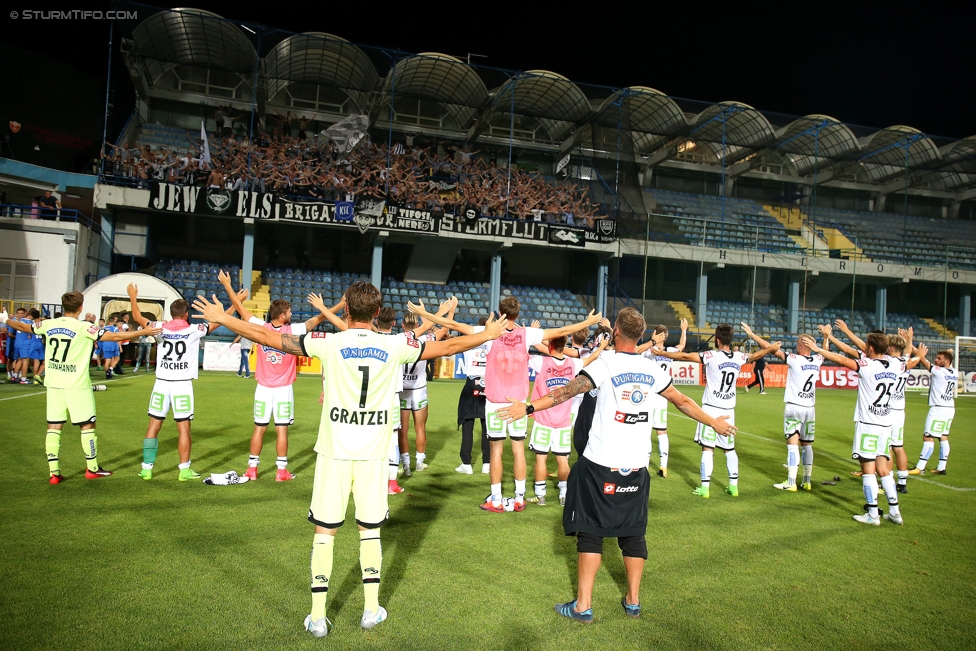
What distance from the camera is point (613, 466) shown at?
172 inches

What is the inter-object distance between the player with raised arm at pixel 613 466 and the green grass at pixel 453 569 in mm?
430

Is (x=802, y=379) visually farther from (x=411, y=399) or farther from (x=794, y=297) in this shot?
(x=794, y=297)

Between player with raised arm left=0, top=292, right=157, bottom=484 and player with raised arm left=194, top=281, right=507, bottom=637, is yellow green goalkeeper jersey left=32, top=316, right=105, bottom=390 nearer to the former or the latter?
player with raised arm left=0, top=292, right=157, bottom=484

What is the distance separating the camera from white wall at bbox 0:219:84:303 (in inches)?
951

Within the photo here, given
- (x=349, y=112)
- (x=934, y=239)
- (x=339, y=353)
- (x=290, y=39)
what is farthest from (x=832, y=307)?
(x=339, y=353)

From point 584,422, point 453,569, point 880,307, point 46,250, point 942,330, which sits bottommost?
point 453,569

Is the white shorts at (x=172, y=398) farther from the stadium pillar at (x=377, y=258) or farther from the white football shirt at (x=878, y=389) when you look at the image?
the stadium pillar at (x=377, y=258)

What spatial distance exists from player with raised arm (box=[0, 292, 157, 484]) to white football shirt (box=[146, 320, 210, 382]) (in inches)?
15.7

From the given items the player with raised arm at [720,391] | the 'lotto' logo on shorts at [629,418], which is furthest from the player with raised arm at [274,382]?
the player with raised arm at [720,391]

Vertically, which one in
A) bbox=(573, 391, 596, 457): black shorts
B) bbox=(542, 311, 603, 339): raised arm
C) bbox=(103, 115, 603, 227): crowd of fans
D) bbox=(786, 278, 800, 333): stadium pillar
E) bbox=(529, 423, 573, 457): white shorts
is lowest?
bbox=(529, 423, 573, 457): white shorts

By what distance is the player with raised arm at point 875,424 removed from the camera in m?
7.36

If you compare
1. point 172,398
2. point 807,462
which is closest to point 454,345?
point 172,398

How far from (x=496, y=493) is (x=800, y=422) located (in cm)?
486

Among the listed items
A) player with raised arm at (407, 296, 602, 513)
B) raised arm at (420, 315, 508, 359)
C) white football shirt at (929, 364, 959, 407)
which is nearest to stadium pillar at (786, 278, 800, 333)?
white football shirt at (929, 364, 959, 407)
